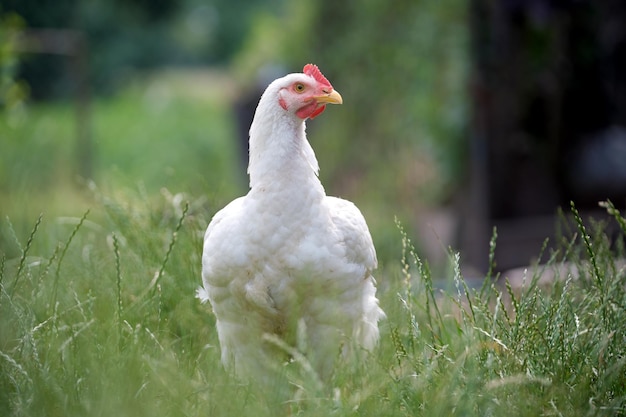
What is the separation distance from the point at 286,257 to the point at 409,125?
5794mm

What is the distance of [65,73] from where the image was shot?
1395 centimetres

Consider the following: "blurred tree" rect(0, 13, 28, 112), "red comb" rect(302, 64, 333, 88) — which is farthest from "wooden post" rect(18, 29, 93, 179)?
"red comb" rect(302, 64, 333, 88)

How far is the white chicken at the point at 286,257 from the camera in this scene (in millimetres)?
2777

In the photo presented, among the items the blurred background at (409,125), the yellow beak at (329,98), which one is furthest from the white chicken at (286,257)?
the blurred background at (409,125)

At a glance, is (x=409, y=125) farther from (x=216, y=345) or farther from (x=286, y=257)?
(x=286, y=257)

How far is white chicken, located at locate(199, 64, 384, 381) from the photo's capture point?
2777 millimetres

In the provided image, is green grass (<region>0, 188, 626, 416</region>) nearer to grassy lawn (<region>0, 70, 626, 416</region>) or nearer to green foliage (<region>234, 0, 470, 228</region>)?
grassy lawn (<region>0, 70, 626, 416</region>)

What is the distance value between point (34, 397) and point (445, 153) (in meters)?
6.03

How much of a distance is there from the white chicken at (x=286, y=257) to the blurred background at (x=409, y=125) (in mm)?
379

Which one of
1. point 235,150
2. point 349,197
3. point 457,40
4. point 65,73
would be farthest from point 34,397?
point 65,73

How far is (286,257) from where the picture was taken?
109 inches

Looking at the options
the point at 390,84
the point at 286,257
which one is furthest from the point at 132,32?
the point at 286,257

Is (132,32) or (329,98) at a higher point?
(132,32)

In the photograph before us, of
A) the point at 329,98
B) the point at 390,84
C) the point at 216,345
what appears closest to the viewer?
the point at 329,98
